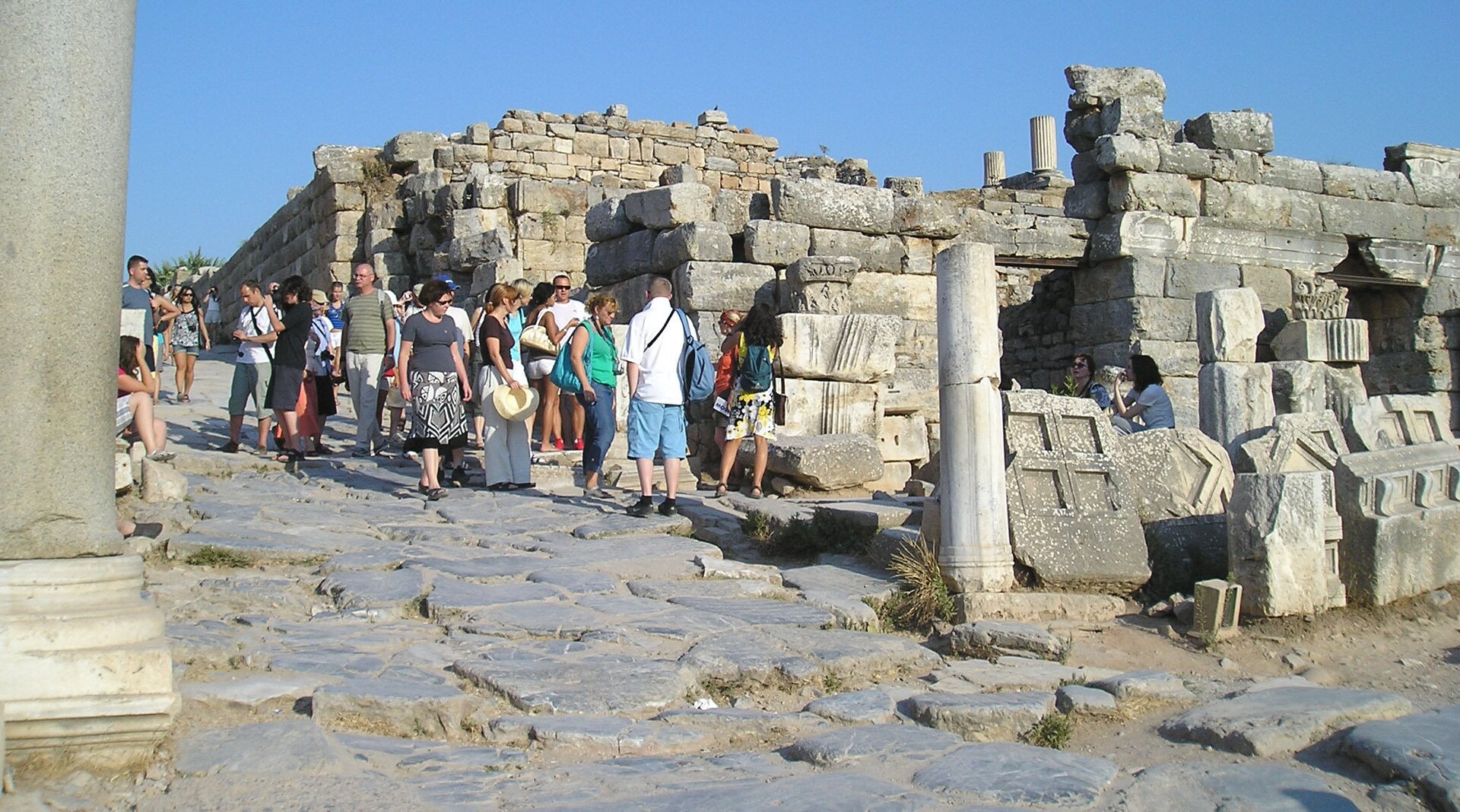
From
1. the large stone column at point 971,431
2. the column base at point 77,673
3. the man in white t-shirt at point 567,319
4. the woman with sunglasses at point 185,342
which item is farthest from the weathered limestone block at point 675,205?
the column base at point 77,673

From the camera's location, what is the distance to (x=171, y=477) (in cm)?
782

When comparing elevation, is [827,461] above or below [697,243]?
below

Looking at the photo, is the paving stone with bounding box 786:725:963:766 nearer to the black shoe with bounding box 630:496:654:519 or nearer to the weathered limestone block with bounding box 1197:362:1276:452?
the black shoe with bounding box 630:496:654:519

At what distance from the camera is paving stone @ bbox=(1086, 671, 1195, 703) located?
486cm

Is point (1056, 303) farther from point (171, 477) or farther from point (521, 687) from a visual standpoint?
point (521, 687)

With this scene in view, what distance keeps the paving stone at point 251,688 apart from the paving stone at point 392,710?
0.11 meters

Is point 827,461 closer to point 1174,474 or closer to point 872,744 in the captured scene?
point 1174,474

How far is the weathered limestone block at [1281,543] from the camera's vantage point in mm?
6145

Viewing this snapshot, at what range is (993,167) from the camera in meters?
29.5

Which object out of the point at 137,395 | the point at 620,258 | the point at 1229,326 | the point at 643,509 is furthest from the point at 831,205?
the point at 137,395

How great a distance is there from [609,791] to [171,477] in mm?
5322

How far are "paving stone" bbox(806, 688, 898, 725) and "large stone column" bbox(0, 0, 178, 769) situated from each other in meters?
2.24

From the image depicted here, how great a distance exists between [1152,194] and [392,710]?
1226 centimetres

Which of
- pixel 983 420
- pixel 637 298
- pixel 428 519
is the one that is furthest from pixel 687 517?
pixel 637 298
